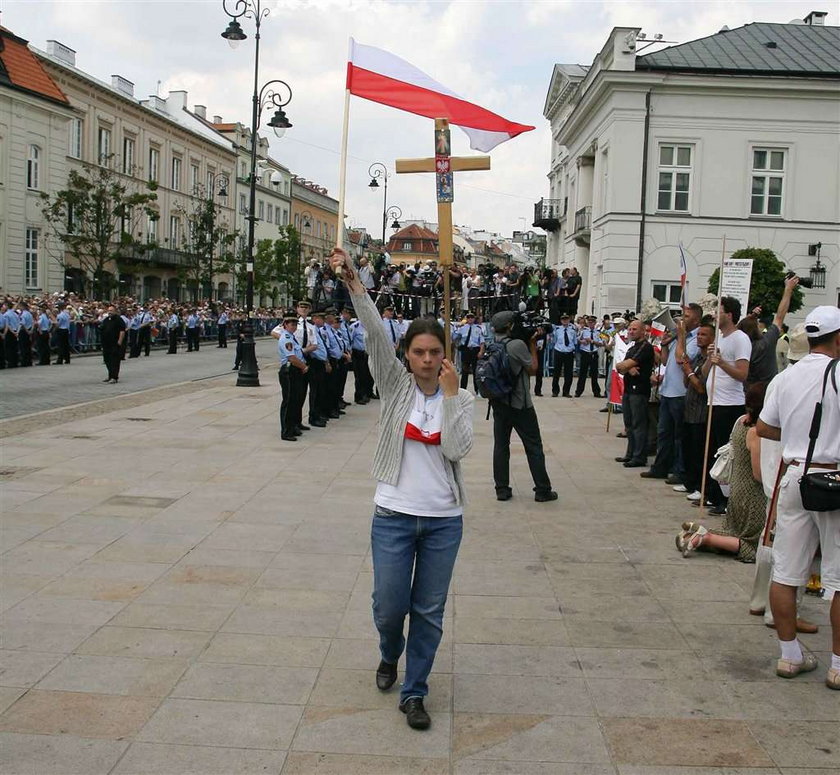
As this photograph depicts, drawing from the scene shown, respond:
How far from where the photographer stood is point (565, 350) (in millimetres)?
21234

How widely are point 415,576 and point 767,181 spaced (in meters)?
34.2

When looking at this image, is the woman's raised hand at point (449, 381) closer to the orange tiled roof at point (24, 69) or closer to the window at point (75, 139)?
the orange tiled roof at point (24, 69)

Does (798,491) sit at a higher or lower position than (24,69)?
lower

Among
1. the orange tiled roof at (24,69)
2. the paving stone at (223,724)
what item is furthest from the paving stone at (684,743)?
the orange tiled roof at (24,69)

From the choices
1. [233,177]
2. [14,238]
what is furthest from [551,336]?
[233,177]

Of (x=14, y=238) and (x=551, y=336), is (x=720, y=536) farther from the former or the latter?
(x=14, y=238)

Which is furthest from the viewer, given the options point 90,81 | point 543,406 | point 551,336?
point 90,81

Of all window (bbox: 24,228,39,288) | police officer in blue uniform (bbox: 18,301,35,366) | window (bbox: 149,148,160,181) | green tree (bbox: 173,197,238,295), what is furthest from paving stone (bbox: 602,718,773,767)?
window (bbox: 149,148,160,181)

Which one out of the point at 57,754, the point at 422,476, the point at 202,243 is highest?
the point at 202,243

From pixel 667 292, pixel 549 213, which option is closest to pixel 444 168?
pixel 667 292

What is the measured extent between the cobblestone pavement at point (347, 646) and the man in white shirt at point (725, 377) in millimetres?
784

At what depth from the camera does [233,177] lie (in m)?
74.2

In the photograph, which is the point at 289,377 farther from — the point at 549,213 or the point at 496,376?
the point at 549,213

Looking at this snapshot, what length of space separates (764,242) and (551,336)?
54.4ft
